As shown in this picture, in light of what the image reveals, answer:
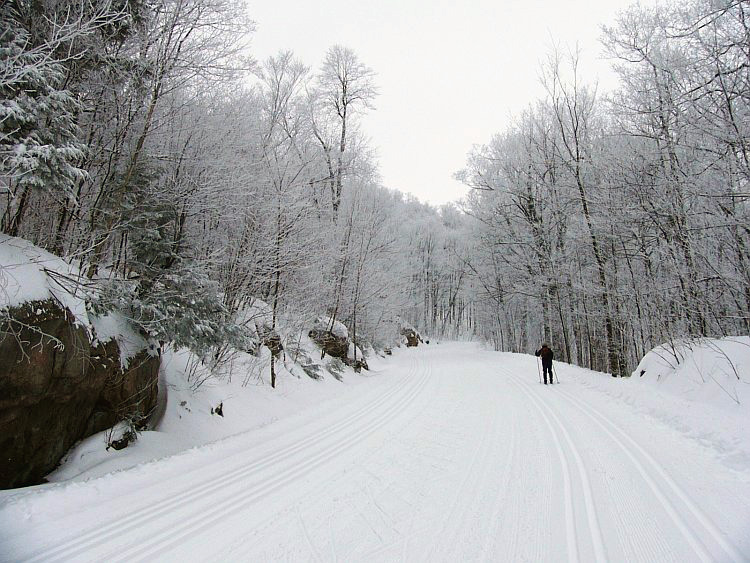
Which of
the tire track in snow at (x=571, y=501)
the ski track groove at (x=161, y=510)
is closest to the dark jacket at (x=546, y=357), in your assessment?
the tire track in snow at (x=571, y=501)

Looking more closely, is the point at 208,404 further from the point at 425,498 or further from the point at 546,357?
the point at 546,357

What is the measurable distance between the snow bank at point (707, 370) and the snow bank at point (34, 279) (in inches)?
409

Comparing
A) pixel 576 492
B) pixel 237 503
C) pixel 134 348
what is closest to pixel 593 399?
pixel 576 492

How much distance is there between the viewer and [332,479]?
436cm

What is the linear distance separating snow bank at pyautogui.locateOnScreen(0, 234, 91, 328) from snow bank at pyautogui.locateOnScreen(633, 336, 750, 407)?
34.1 feet

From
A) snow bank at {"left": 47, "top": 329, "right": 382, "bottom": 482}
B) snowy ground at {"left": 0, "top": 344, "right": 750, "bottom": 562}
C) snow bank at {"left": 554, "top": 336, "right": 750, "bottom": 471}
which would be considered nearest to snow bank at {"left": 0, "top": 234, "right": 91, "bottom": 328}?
snow bank at {"left": 47, "top": 329, "right": 382, "bottom": 482}

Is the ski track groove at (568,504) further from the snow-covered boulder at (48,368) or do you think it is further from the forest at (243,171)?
the snow-covered boulder at (48,368)

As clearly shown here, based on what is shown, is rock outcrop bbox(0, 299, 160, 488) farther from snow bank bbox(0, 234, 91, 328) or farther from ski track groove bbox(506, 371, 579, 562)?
ski track groove bbox(506, 371, 579, 562)

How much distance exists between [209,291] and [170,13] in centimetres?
473

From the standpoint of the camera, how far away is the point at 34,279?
4.29 metres

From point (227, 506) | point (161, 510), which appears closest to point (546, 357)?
point (227, 506)

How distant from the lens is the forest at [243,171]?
16.2 ft

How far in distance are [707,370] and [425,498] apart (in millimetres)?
7546

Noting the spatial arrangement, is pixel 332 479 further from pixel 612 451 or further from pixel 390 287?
pixel 390 287
